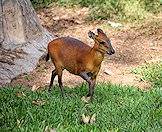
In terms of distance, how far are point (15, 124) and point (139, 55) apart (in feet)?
16.1

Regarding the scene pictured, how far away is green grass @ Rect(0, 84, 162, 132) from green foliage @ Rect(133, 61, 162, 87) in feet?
2.70

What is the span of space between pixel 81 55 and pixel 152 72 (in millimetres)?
2231

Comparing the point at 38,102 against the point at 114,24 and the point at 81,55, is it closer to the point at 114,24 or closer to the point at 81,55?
the point at 81,55

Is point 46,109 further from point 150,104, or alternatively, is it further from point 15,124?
point 150,104

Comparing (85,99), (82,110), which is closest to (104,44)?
(85,99)

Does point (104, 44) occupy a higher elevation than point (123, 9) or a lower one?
higher

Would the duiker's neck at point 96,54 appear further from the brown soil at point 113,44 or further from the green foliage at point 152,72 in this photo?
the green foliage at point 152,72

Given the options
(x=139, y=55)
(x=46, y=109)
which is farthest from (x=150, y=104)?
(x=139, y=55)

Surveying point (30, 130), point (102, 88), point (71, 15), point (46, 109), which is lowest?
point (71, 15)

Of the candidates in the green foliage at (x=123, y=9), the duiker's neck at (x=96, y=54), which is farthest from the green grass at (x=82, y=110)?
the green foliage at (x=123, y=9)

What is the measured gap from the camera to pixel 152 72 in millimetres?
8594

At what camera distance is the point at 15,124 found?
5.24 m

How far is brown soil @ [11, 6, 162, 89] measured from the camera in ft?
27.6

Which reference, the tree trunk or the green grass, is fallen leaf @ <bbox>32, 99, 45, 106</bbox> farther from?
the tree trunk
